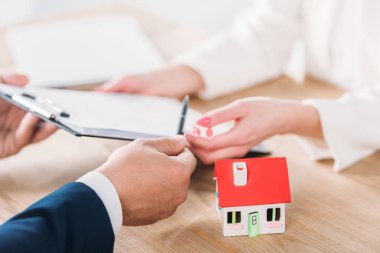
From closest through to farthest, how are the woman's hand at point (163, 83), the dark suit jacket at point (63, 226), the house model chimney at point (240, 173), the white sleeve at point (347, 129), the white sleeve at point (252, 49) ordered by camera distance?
the dark suit jacket at point (63, 226) < the house model chimney at point (240, 173) < the white sleeve at point (347, 129) < the woman's hand at point (163, 83) < the white sleeve at point (252, 49)

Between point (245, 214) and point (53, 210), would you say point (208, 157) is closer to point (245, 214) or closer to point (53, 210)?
point (245, 214)

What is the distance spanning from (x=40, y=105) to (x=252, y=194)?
16.4 inches

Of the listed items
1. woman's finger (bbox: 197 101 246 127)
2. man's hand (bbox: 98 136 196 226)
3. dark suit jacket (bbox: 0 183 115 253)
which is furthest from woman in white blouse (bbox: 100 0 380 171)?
dark suit jacket (bbox: 0 183 115 253)

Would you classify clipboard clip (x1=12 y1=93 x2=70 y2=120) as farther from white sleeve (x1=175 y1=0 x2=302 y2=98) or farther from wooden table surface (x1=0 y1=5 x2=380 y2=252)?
white sleeve (x1=175 y1=0 x2=302 y2=98)

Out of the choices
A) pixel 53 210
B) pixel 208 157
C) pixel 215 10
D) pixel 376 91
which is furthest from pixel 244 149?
pixel 215 10

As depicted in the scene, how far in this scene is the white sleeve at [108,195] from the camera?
33.8 inches

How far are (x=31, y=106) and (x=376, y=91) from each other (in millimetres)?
662

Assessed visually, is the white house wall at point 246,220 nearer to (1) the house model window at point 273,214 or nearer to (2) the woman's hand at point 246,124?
(1) the house model window at point 273,214

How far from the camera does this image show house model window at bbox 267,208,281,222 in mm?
913

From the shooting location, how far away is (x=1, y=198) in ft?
3.43

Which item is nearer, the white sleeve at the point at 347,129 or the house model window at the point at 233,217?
the house model window at the point at 233,217

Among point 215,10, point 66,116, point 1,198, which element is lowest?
point 215,10

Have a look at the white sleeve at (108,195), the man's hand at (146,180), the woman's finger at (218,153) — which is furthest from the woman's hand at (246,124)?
the white sleeve at (108,195)

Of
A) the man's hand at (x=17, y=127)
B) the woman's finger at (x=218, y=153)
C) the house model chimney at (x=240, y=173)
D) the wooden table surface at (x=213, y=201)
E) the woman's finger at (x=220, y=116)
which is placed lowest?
the wooden table surface at (x=213, y=201)
